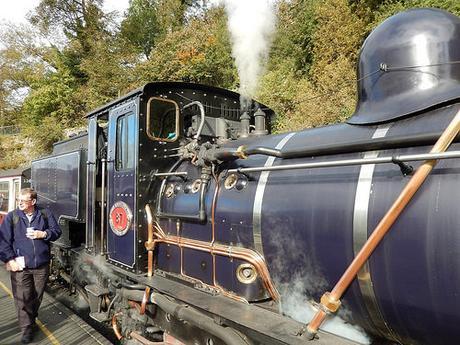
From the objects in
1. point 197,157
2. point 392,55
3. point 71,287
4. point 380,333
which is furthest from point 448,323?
Answer: point 71,287

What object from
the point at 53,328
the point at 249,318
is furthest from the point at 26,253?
the point at 249,318

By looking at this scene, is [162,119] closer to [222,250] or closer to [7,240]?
[222,250]

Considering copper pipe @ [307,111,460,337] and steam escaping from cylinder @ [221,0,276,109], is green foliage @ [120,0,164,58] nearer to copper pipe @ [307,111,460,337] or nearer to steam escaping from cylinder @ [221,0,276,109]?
steam escaping from cylinder @ [221,0,276,109]

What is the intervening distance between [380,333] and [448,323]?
0.53 meters

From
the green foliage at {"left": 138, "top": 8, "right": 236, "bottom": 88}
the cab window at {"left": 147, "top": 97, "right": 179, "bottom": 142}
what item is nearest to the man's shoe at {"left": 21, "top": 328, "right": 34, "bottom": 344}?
the cab window at {"left": 147, "top": 97, "right": 179, "bottom": 142}

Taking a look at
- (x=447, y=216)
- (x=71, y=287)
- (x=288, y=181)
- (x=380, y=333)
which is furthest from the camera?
(x=71, y=287)

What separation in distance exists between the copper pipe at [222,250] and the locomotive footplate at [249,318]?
0.73 feet

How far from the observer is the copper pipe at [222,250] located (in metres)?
3.02

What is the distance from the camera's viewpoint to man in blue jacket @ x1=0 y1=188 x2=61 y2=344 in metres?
5.13

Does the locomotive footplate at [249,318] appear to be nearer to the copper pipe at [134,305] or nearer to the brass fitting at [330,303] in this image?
the brass fitting at [330,303]

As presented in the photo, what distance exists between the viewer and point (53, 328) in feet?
18.3

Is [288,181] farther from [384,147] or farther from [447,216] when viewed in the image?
[447,216]

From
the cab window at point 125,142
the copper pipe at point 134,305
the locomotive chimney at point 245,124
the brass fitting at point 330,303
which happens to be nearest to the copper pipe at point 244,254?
the brass fitting at point 330,303

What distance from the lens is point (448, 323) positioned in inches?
77.4
